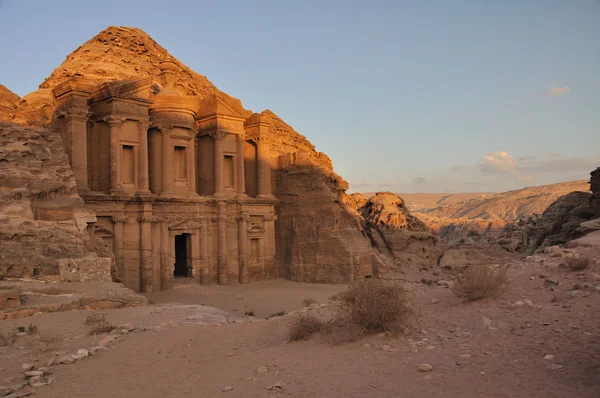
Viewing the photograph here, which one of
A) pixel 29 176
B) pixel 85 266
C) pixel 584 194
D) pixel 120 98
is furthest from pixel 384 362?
pixel 584 194

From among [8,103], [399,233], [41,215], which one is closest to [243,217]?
[399,233]

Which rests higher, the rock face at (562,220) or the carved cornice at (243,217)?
the carved cornice at (243,217)

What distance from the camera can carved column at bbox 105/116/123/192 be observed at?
20.6m

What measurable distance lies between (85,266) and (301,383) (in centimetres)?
977

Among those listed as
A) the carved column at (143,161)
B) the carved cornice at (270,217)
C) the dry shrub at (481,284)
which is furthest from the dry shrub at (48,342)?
the carved cornice at (270,217)

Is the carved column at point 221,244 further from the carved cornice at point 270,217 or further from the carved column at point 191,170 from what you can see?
the carved cornice at point 270,217

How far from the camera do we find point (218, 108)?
24906 millimetres

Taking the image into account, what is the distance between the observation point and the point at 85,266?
13.3 m

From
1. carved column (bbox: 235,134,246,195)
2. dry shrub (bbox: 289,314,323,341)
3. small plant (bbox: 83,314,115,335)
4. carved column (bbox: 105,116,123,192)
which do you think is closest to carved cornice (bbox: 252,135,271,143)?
carved column (bbox: 235,134,246,195)

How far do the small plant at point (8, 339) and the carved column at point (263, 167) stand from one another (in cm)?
1850

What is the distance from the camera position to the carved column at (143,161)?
21.7m

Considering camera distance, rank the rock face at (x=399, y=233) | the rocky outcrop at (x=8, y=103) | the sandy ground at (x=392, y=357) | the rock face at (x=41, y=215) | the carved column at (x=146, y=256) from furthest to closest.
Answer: the rock face at (x=399, y=233) → the carved column at (x=146, y=256) → the rocky outcrop at (x=8, y=103) → the rock face at (x=41, y=215) → the sandy ground at (x=392, y=357)

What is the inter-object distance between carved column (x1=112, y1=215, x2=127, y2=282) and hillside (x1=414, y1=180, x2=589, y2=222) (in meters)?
71.7

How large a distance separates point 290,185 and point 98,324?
18454 millimetres
